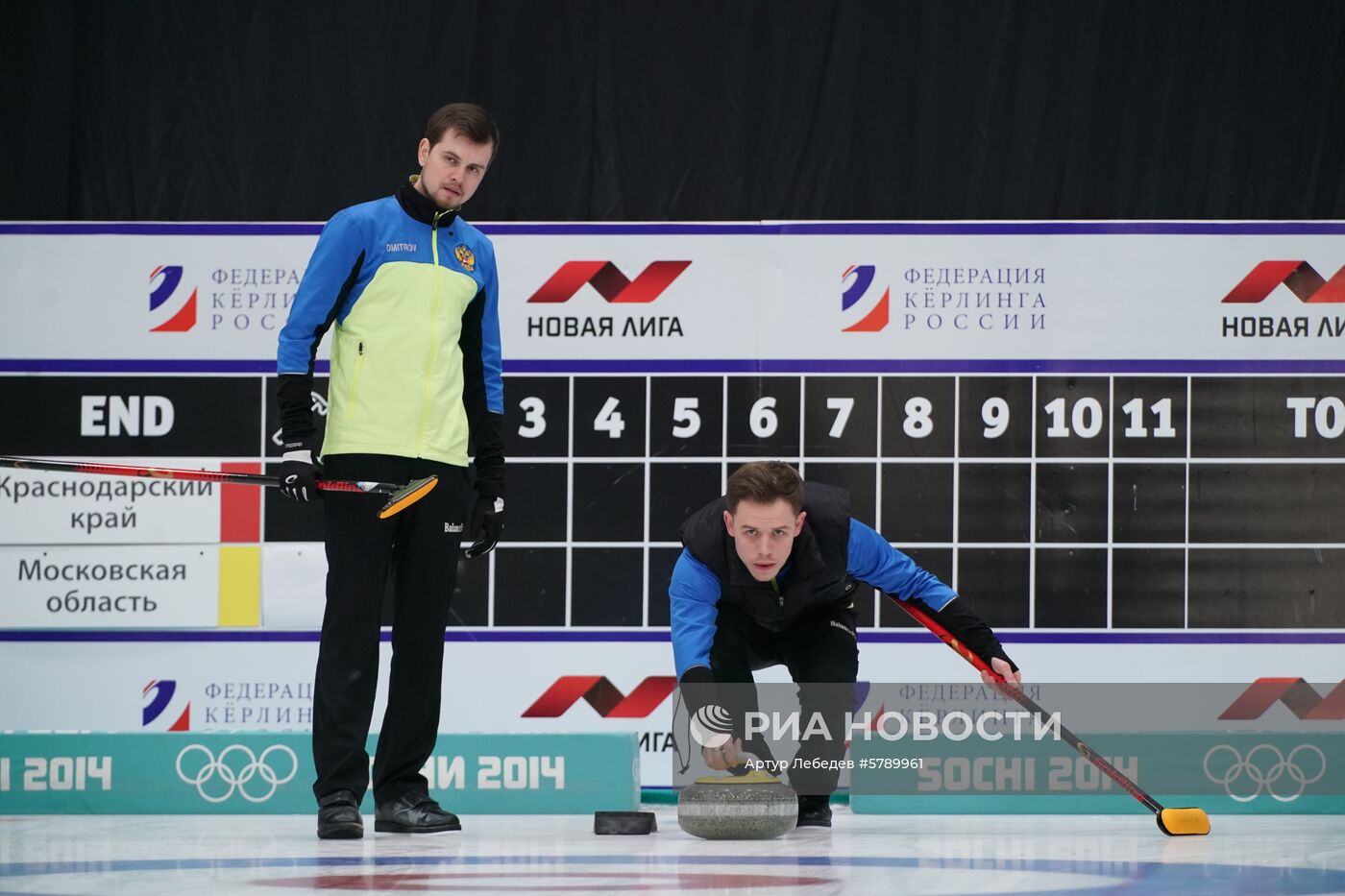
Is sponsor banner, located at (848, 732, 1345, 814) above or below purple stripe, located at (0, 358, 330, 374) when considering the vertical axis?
below

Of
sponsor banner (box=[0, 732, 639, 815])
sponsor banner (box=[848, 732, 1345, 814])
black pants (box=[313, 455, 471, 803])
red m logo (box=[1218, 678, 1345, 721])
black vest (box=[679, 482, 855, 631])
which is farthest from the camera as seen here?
red m logo (box=[1218, 678, 1345, 721])

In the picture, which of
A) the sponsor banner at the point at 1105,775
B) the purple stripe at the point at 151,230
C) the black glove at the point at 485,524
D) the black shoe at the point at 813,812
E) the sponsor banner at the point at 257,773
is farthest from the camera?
Answer: the purple stripe at the point at 151,230

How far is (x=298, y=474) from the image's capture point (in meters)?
3.25

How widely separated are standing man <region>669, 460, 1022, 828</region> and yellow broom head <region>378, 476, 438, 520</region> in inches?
22.2

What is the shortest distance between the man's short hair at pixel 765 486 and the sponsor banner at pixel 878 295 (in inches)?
55.2

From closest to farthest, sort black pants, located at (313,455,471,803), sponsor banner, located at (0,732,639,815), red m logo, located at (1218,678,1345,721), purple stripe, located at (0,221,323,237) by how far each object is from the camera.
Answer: black pants, located at (313,455,471,803) < sponsor banner, located at (0,732,639,815) < red m logo, located at (1218,678,1345,721) < purple stripe, located at (0,221,323,237)

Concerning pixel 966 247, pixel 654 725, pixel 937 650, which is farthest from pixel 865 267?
pixel 654 725

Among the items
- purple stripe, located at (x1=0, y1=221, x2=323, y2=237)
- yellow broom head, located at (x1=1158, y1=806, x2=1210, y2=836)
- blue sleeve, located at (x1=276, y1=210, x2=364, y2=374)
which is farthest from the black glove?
yellow broom head, located at (x1=1158, y1=806, x2=1210, y2=836)

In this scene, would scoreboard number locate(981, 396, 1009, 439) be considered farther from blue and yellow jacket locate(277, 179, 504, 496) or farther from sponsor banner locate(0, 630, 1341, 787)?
blue and yellow jacket locate(277, 179, 504, 496)

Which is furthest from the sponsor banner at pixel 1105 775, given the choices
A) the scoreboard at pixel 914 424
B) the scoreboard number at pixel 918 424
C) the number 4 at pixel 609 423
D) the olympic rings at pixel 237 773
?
the olympic rings at pixel 237 773

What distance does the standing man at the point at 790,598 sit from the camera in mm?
3262

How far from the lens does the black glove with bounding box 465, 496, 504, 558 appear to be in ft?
11.7

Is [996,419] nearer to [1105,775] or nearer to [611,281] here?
→ [1105,775]
